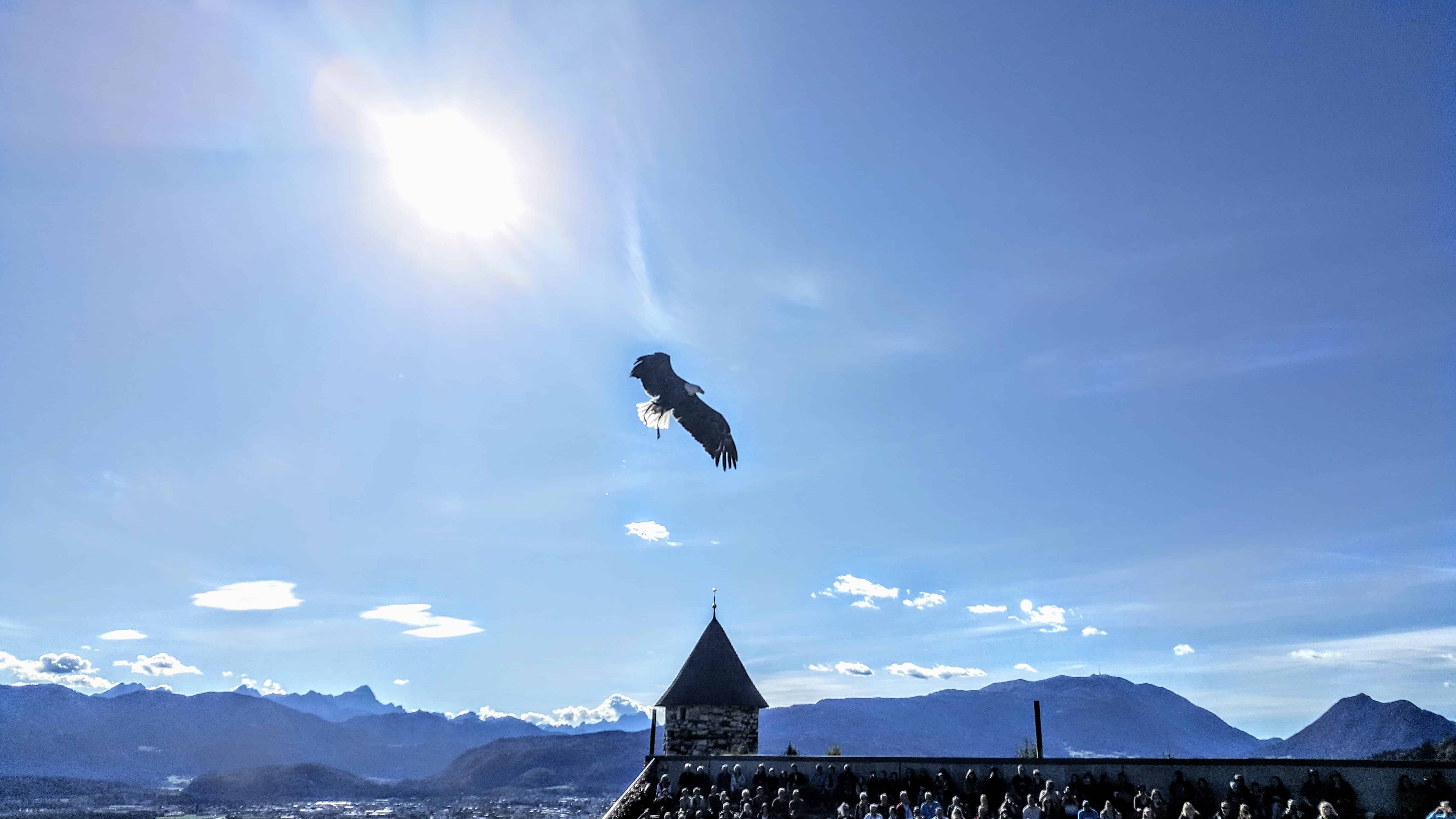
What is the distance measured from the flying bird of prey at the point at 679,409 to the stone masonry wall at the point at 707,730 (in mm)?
20966

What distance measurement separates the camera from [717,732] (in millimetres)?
38969

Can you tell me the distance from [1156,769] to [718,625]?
2229cm

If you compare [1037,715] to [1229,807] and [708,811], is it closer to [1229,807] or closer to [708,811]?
[1229,807]

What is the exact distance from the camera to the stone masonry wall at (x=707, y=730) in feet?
128

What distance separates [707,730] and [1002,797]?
16519 mm

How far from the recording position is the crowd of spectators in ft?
70.6

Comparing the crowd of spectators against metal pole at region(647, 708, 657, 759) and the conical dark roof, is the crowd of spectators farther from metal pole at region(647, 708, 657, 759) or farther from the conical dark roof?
the conical dark roof

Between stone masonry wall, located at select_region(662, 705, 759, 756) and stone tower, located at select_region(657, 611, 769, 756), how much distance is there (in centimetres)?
2

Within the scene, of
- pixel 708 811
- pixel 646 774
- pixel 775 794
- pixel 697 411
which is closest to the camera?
pixel 697 411

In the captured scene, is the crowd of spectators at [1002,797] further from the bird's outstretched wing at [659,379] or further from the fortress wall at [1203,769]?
the bird's outstretched wing at [659,379]

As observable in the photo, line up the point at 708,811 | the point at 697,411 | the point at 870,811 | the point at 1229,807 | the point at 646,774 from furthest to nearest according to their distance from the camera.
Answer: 1. the point at 646,774
2. the point at 708,811
3. the point at 870,811
4. the point at 697,411
5. the point at 1229,807

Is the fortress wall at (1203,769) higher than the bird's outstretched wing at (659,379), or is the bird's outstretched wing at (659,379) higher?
the bird's outstretched wing at (659,379)

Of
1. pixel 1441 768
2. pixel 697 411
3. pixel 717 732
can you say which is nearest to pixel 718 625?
pixel 717 732

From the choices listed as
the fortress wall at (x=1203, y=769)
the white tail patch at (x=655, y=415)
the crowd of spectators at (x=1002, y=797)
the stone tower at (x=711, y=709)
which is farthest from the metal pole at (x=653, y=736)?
the white tail patch at (x=655, y=415)
